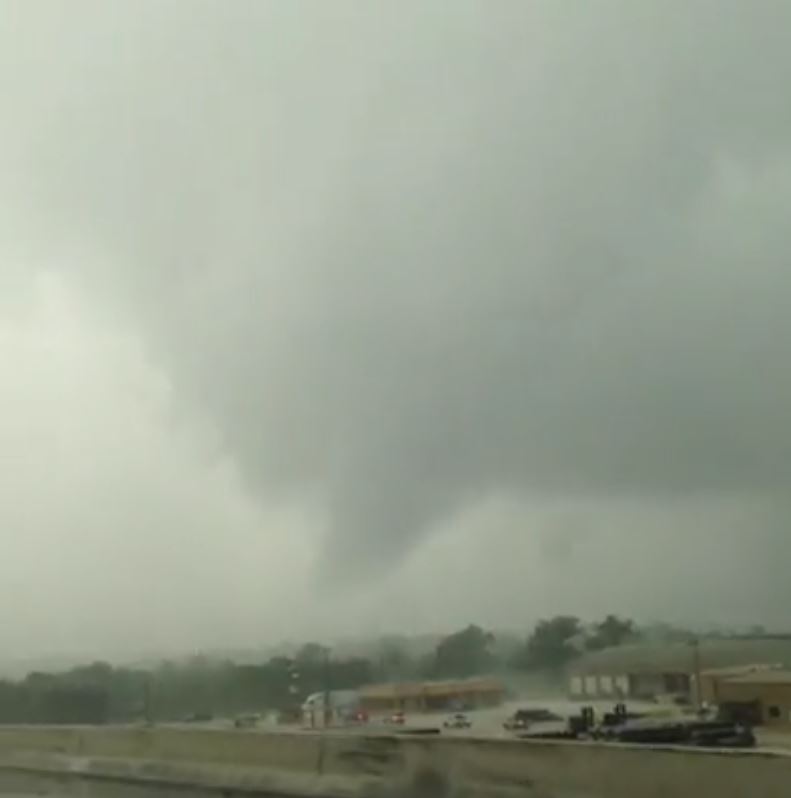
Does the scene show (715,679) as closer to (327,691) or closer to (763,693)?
(763,693)

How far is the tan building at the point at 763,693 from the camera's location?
16.9m

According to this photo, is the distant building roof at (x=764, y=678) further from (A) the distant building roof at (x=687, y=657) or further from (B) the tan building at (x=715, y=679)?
(A) the distant building roof at (x=687, y=657)

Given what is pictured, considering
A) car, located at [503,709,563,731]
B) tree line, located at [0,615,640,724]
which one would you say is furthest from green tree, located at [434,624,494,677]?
car, located at [503,709,563,731]

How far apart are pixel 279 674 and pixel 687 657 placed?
7.80 meters

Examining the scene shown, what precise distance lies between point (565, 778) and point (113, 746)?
10.4 meters

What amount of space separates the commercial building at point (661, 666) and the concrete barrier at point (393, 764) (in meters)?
4.72

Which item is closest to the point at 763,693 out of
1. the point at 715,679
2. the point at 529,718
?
the point at 715,679

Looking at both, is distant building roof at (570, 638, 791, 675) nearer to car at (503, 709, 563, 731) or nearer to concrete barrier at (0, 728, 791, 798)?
car at (503, 709, 563, 731)

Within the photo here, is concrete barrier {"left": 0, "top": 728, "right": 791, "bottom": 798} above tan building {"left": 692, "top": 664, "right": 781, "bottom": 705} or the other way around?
the other way around

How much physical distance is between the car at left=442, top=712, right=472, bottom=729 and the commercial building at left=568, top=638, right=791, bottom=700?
172cm

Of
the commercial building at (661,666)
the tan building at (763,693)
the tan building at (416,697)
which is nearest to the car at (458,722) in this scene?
the tan building at (416,697)

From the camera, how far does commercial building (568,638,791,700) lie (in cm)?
1894

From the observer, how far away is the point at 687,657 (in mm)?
19281

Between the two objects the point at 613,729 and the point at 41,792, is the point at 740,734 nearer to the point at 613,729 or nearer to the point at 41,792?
the point at 613,729
